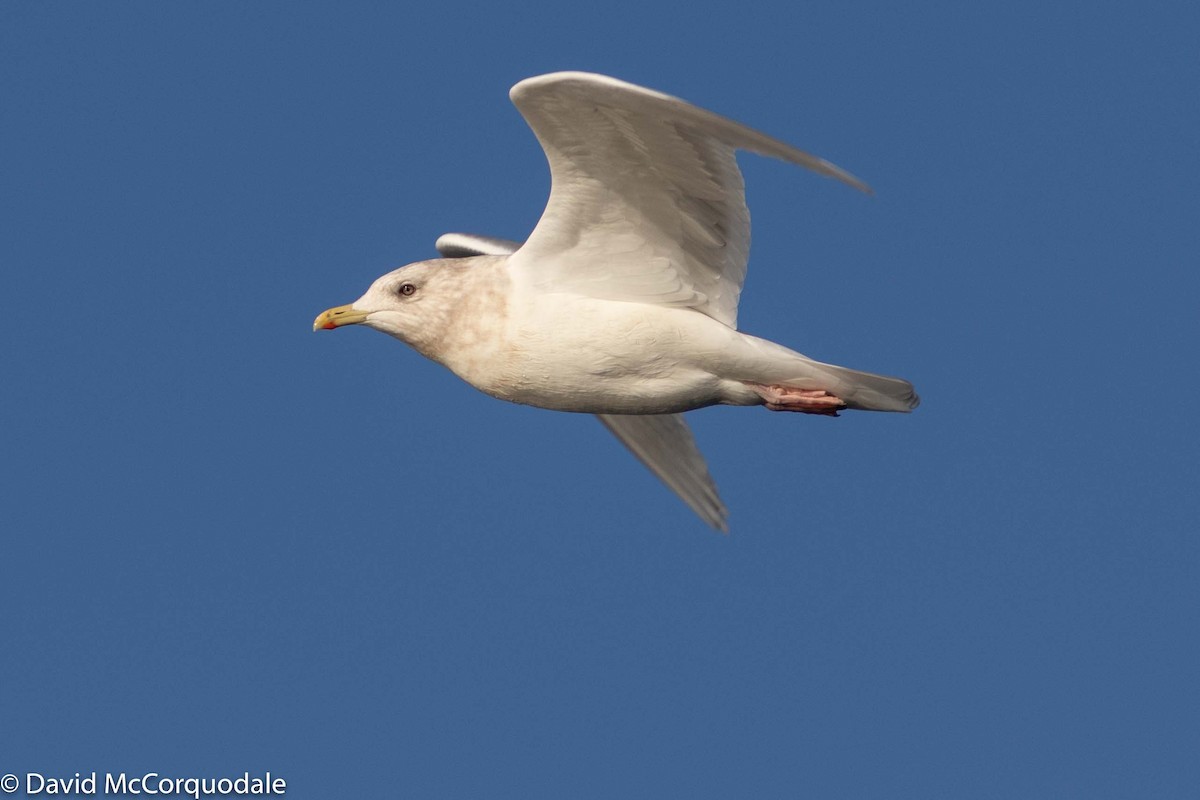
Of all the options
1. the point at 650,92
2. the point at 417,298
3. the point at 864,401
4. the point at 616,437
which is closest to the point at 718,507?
the point at 616,437

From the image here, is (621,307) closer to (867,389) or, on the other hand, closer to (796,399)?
(796,399)

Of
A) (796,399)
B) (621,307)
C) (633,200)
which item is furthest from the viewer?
(796,399)

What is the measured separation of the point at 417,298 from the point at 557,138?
1.88 m

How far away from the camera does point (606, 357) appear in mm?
14234

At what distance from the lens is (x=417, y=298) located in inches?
581

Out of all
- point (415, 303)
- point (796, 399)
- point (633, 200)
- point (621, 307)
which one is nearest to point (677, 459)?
point (796, 399)

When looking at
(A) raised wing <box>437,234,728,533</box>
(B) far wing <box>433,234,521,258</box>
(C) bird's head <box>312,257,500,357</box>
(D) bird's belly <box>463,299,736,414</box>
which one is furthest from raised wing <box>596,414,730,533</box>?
(C) bird's head <box>312,257,500,357</box>

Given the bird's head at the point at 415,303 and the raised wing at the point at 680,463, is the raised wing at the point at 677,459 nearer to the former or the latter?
the raised wing at the point at 680,463

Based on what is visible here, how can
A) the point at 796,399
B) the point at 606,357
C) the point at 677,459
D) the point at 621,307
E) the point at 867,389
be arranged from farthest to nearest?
the point at 677,459, the point at 867,389, the point at 796,399, the point at 621,307, the point at 606,357

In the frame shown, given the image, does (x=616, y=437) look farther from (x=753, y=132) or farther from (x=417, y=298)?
→ (x=753, y=132)

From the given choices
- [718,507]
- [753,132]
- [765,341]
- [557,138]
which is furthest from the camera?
[718,507]

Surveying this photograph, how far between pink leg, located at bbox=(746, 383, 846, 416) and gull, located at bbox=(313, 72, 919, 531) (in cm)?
1

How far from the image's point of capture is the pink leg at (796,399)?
14.6 meters

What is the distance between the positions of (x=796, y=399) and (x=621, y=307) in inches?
57.4
